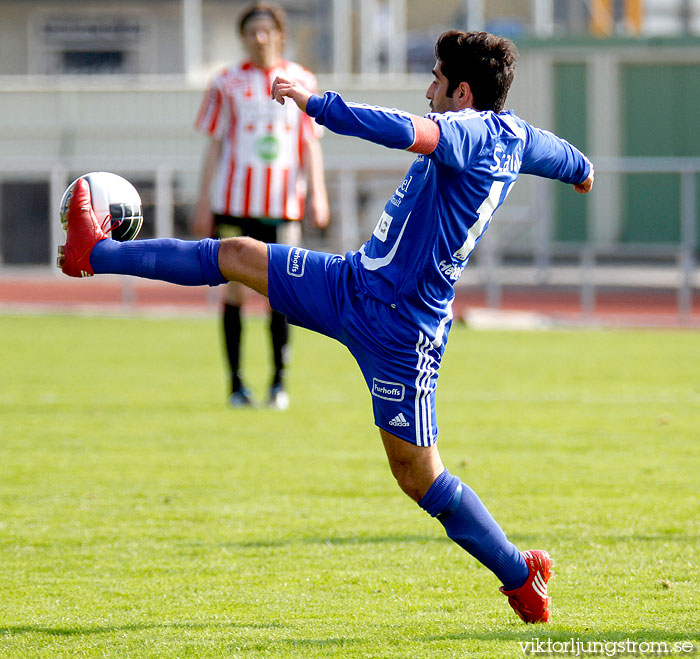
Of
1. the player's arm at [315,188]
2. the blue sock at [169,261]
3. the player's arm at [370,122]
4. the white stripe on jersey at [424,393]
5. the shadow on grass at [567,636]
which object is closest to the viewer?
the player's arm at [370,122]

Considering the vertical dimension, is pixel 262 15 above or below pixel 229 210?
above

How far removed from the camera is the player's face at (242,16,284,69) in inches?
285

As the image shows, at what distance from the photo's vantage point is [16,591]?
3768 millimetres

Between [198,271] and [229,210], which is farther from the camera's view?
[229,210]

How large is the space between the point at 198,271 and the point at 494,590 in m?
1.38

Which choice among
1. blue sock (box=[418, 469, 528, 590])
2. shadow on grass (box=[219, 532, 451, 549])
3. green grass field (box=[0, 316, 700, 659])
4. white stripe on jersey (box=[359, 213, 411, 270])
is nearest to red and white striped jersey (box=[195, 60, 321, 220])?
green grass field (box=[0, 316, 700, 659])

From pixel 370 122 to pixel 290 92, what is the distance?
236mm

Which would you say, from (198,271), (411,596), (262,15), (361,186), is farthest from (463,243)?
(361,186)

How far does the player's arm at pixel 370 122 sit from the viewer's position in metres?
3.07

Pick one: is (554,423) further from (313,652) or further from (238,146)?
(313,652)

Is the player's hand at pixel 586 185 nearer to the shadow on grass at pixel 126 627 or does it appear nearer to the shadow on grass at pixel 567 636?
the shadow on grass at pixel 567 636

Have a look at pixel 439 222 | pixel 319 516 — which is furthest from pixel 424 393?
pixel 319 516

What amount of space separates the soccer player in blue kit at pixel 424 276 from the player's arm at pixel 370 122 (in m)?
0.23

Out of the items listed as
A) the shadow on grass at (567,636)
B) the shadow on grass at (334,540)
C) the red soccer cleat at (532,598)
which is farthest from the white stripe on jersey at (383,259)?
the shadow on grass at (334,540)
